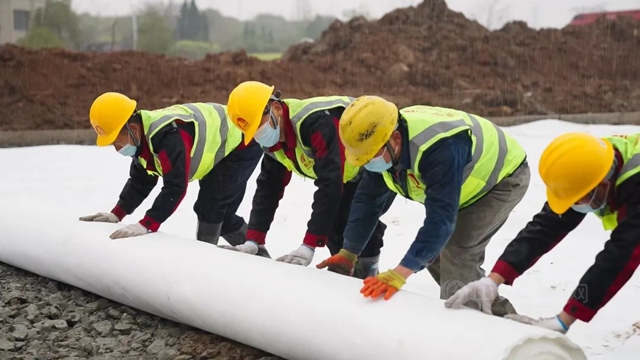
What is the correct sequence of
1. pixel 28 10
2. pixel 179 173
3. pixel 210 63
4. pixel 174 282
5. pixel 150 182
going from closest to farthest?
pixel 174 282, pixel 179 173, pixel 150 182, pixel 28 10, pixel 210 63

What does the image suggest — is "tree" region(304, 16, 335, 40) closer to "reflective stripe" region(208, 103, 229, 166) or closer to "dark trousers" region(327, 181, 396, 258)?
"reflective stripe" region(208, 103, 229, 166)

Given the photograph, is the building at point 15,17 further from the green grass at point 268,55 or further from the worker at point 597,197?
the worker at point 597,197

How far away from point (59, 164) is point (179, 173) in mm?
4968

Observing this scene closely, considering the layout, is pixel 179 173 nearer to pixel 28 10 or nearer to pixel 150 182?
pixel 150 182

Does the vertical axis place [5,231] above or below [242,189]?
below

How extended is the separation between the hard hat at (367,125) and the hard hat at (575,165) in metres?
0.65

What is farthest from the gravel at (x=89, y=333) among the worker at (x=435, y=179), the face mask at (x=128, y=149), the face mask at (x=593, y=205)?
the face mask at (x=593, y=205)

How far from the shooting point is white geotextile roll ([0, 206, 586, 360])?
98.0 inches

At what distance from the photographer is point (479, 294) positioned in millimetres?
2732

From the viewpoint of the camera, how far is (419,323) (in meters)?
2.61

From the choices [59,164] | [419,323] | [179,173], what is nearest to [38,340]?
[179,173]

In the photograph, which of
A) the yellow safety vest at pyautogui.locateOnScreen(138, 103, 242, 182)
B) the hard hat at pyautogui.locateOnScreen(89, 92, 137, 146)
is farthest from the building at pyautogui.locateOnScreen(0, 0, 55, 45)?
the hard hat at pyautogui.locateOnScreen(89, 92, 137, 146)

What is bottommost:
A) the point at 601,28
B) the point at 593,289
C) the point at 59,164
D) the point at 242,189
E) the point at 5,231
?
the point at 59,164

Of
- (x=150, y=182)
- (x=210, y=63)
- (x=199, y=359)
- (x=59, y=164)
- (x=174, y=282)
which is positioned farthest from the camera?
(x=210, y=63)
